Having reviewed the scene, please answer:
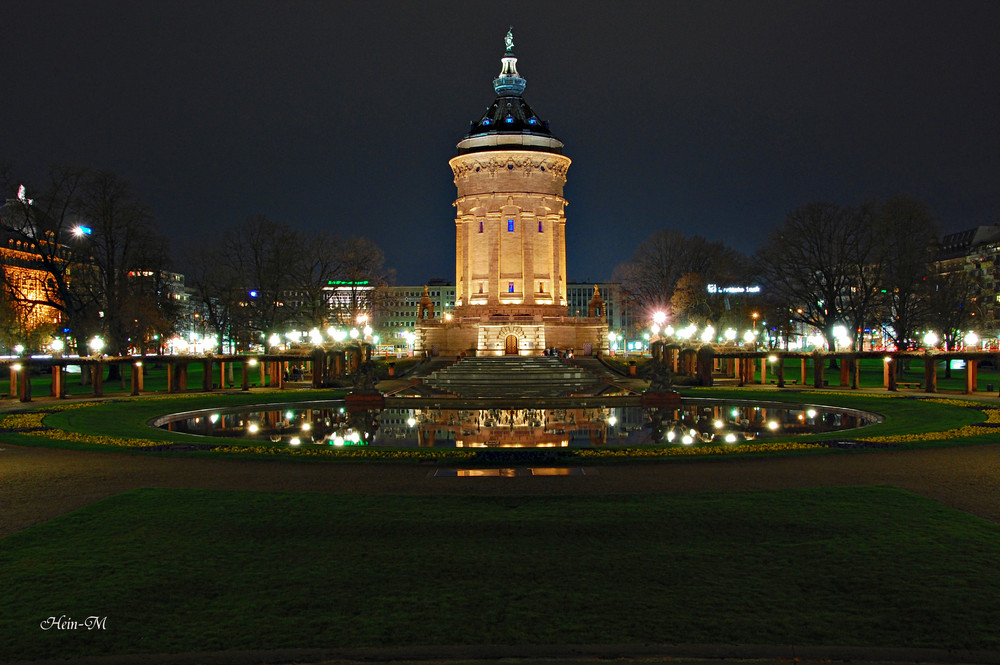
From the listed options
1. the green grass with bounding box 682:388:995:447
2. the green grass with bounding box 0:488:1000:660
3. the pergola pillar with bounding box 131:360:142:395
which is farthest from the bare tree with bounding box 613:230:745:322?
the green grass with bounding box 0:488:1000:660

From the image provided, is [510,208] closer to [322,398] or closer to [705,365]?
[705,365]

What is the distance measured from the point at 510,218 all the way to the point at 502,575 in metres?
77.9

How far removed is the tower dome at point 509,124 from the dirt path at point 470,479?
68.3 meters

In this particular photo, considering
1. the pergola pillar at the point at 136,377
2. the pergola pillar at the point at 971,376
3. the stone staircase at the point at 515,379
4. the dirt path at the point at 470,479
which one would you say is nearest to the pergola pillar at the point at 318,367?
the stone staircase at the point at 515,379

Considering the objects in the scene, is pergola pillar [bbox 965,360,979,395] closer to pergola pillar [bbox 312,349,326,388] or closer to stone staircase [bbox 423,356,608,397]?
stone staircase [bbox 423,356,608,397]

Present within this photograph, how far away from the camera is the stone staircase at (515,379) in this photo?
49341 millimetres

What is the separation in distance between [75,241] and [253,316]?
1874 centimetres

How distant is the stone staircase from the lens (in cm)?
4934

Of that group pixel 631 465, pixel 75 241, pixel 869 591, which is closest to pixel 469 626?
pixel 869 591

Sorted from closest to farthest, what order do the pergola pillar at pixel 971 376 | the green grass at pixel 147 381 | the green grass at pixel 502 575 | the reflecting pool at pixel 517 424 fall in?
the green grass at pixel 502 575, the reflecting pool at pixel 517 424, the pergola pillar at pixel 971 376, the green grass at pixel 147 381

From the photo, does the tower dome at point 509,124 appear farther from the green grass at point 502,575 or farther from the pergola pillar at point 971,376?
the green grass at point 502,575

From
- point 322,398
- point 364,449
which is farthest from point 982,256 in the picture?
point 364,449

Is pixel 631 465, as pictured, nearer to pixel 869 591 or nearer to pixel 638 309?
pixel 869 591

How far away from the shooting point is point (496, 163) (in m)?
86.0
